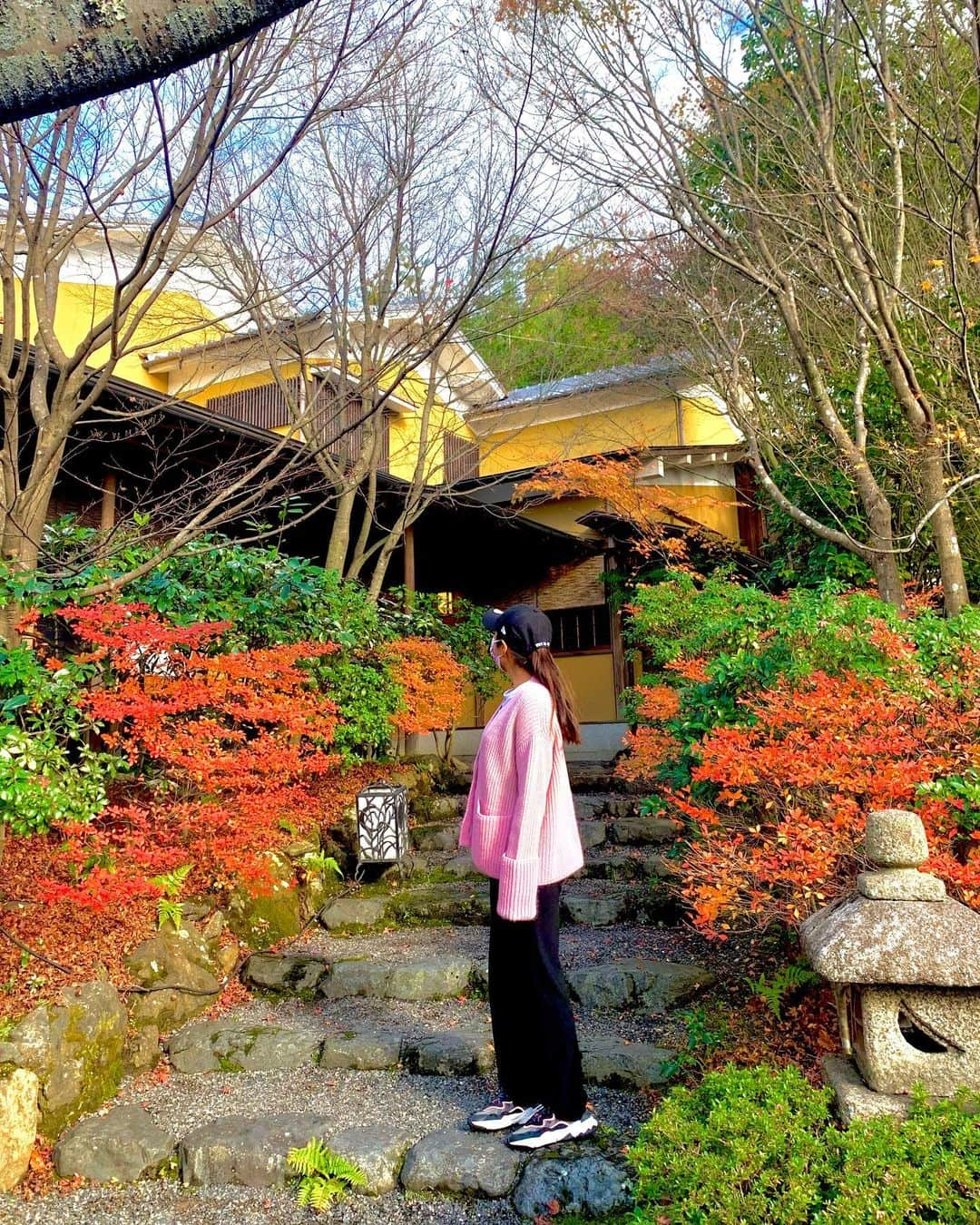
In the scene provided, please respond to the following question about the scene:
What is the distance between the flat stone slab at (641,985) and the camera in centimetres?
487

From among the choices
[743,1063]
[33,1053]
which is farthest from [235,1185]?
[743,1063]

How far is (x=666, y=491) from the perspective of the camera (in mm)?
13414

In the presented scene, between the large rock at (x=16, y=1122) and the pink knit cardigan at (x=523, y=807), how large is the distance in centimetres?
238

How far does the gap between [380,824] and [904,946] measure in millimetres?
5120

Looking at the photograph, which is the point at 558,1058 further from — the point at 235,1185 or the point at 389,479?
the point at 389,479

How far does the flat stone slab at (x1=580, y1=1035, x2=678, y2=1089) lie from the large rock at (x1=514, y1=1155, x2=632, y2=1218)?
63cm

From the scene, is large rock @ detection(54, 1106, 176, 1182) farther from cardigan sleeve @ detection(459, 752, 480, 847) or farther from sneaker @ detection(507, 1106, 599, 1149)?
cardigan sleeve @ detection(459, 752, 480, 847)

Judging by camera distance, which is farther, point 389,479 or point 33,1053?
point 389,479

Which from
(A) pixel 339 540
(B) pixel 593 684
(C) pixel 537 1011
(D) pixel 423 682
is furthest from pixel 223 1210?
(B) pixel 593 684

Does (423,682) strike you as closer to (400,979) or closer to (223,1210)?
(400,979)

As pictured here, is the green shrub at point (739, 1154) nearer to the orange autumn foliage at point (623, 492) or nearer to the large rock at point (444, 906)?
the large rock at point (444, 906)

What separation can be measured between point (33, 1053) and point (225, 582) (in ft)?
13.7

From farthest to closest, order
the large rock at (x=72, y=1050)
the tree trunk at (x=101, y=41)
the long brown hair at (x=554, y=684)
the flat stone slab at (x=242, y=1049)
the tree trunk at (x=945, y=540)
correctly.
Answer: the tree trunk at (x=945, y=540) → the flat stone slab at (x=242, y=1049) → the large rock at (x=72, y=1050) → the long brown hair at (x=554, y=684) → the tree trunk at (x=101, y=41)

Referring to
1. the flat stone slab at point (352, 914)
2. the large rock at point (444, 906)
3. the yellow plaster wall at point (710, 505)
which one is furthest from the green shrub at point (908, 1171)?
the yellow plaster wall at point (710, 505)
